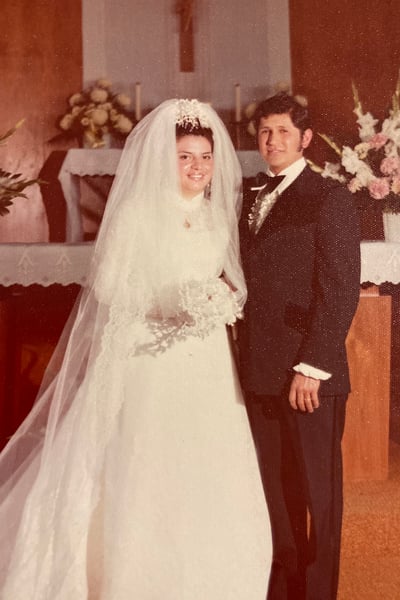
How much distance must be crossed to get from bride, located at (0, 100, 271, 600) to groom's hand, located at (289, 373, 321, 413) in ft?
0.80

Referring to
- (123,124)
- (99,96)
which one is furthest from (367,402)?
(99,96)

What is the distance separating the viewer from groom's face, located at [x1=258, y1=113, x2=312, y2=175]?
2334mm

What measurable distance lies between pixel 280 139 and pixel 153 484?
125 cm

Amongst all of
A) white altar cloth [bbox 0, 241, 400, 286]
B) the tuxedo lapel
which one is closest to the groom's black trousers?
the tuxedo lapel

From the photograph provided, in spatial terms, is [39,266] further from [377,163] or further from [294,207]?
[377,163]

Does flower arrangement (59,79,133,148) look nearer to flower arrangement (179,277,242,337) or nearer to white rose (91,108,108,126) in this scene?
white rose (91,108,108,126)

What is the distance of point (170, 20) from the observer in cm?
541

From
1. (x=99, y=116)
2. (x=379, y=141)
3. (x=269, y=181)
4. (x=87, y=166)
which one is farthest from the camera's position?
(x=99, y=116)

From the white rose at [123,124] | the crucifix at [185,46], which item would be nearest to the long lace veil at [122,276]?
the white rose at [123,124]

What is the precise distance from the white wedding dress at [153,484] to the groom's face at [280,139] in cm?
35

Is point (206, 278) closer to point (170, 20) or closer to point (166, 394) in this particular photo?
point (166, 394)

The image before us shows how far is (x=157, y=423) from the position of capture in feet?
7.49

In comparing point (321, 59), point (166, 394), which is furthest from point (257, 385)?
point (321, 59)

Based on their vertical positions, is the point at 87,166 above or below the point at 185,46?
below
